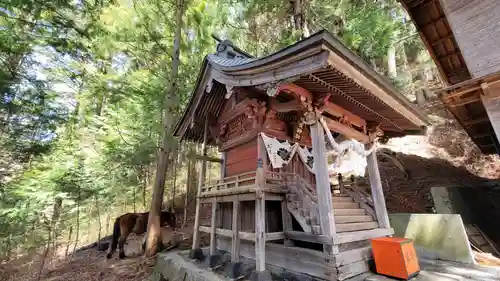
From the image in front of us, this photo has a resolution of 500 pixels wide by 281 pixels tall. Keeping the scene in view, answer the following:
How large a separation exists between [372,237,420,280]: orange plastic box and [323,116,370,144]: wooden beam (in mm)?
2581

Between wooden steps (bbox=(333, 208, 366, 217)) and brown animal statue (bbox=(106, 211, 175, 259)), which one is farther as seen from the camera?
brown animal statue (bbox=(106, 211, 175, 259))

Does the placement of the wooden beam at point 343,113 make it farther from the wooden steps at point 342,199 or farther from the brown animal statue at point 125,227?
the brown animal statue at point 125,227

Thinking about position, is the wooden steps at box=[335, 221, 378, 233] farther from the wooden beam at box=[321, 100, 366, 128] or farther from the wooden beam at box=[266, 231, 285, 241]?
the wooden beam at box=[321, 100, 366, 128]

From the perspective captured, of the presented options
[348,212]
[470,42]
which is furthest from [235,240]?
[470,42]

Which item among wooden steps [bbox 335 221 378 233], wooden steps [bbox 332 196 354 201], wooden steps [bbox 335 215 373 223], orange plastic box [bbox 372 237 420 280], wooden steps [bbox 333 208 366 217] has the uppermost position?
wooden steps [bbox 332 196 354 201]

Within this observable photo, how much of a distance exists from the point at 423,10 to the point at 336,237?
731cm

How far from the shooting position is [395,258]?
4.18m

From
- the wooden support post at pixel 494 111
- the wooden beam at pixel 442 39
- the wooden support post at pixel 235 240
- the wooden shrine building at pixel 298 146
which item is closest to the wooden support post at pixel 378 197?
the wooden shrine building at pixel 298 146

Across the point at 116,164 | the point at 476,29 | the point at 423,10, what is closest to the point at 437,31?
the point at 423,10

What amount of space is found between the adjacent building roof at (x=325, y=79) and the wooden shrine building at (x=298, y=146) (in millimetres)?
19

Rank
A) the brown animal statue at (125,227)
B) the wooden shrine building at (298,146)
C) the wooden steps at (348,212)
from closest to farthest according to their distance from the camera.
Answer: the wooden shrine building at (298,146) → the wooden steps at (348,212) → the brown animal statue at (125,227)

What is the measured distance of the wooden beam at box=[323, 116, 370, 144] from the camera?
17.3ft

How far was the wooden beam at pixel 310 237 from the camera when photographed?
13.0 feet

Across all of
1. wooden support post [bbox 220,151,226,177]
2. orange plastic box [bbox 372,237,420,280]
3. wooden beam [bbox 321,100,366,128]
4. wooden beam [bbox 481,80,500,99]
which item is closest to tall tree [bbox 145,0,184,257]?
wooden support post [bbox 220,151,226,177]
